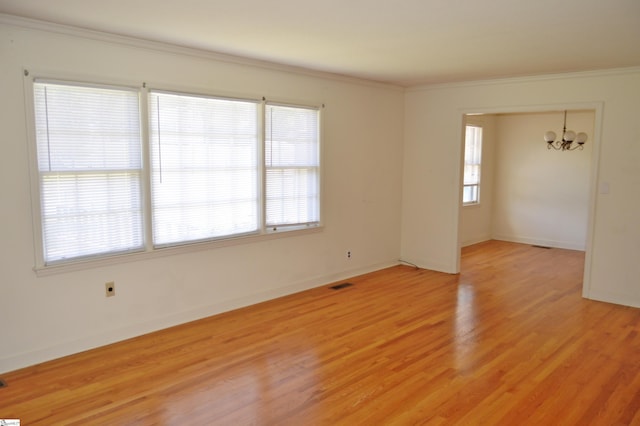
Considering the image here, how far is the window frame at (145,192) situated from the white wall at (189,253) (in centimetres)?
4

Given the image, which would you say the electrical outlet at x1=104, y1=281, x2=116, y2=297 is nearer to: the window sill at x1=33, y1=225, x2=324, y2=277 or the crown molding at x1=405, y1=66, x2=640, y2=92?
the window sill at x1=33, y1=225, x2=324, y2=277

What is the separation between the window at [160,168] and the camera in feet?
11.4

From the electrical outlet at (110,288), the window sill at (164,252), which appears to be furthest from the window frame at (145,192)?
the electrical outlet at (110,288)

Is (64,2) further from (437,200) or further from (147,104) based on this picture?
(437,200)

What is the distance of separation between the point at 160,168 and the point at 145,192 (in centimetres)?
25

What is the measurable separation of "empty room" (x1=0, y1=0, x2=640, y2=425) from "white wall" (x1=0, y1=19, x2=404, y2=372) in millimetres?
18

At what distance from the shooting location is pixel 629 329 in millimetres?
4309

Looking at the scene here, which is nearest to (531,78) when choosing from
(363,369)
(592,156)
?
(592,156)

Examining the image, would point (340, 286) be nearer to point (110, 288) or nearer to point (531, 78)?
point (110, 288)

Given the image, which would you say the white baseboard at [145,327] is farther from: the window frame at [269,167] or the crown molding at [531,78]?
the crown molding at [531,78]

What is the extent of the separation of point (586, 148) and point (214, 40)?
21.3ft

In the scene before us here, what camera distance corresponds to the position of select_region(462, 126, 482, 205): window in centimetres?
816

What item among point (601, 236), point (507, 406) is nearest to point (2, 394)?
point (507, 406)

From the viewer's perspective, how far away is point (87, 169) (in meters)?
3.61
